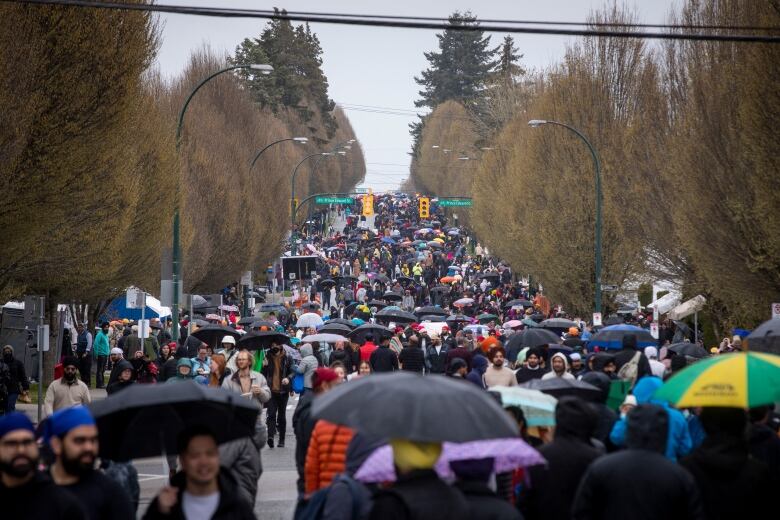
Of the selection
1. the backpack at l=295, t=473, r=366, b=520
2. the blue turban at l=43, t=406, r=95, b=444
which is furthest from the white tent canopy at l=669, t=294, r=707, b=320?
the blue turban at l=43, t=406, r=95, b=444

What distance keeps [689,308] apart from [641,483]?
119ft

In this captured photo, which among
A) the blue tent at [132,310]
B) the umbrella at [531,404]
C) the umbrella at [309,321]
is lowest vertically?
the umbrella at [531,404]

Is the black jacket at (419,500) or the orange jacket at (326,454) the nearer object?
the black jacket at (419,500)

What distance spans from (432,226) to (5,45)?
107 metres

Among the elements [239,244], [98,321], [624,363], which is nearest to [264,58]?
[239,244]

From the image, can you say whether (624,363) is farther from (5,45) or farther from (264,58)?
(264,58)

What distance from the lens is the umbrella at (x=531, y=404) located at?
409 inches

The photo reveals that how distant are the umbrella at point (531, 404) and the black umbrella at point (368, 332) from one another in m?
18.7

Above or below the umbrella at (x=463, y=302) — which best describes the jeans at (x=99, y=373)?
below

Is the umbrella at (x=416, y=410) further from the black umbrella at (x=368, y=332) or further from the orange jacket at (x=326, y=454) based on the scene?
the black umbrella at (x=368, y=332)

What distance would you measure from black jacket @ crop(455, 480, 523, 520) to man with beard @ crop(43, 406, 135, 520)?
1.52 metres

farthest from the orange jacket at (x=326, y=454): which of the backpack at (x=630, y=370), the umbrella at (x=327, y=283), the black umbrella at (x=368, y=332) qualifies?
the umbrella at (x=327, y=283)

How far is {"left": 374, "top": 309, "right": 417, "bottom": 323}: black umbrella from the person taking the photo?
1599 inches

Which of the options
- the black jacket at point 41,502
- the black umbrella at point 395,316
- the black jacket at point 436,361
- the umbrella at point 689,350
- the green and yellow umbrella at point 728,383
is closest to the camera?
the black jacket at point 41,502
